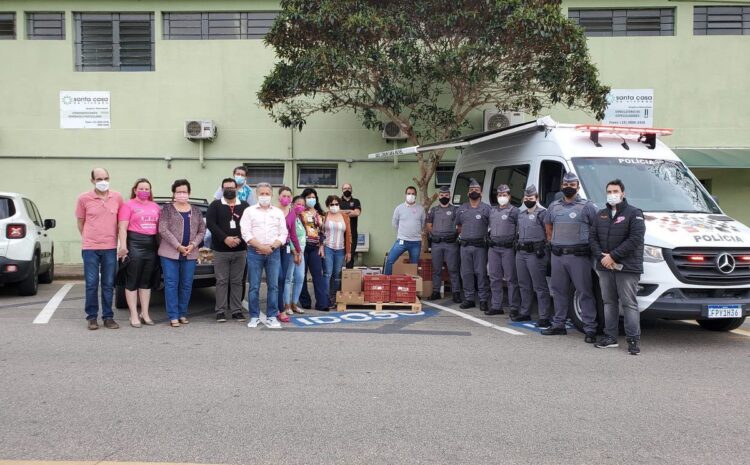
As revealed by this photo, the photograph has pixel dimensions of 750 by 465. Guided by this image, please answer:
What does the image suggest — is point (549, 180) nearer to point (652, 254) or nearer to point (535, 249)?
point (535, 249)

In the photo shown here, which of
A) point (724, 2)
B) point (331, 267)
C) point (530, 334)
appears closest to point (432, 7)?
point (331, 267)

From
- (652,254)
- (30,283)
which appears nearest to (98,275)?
(30,283)

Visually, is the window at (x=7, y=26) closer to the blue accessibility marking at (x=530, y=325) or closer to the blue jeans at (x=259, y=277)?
the blue jeans at (x=259, y=277)

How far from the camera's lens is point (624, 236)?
623 centimetres

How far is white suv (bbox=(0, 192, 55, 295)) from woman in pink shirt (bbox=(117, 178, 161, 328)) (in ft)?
9.57

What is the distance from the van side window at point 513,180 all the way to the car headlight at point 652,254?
2.35 m

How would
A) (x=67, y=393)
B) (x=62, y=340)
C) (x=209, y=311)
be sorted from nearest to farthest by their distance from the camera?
(x=67, y=393) → (x=62, y=340) → (x=209, y=311)

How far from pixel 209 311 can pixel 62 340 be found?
228 cm

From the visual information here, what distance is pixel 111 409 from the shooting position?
4367mm

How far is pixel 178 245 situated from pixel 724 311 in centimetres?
628

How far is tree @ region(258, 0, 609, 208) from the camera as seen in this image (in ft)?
35.2

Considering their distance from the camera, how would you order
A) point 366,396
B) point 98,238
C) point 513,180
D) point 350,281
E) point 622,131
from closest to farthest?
point 366,396 < point 98,238 < point 622,131 < point 350,281 < point 513,180

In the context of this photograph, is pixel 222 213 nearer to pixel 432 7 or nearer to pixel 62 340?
pixel 62 340

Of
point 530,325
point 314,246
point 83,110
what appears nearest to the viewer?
point 530,325
